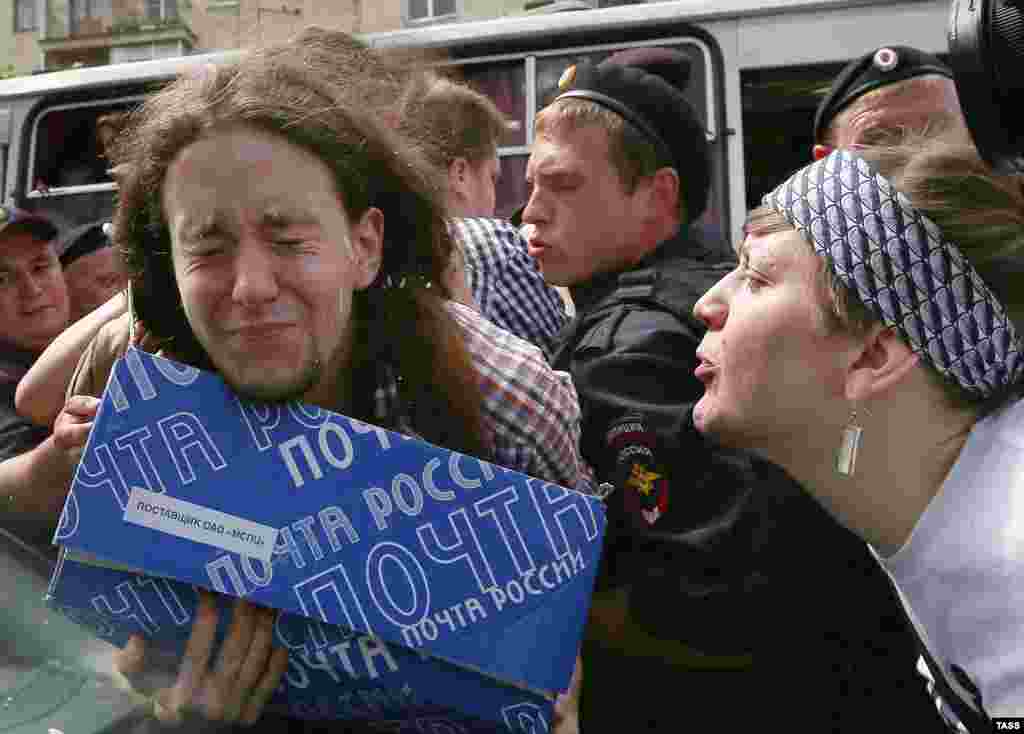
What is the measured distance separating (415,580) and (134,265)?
23.1 inches

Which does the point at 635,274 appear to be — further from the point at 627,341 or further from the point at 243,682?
the point at 243,682

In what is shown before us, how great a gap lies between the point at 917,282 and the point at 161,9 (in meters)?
27.9

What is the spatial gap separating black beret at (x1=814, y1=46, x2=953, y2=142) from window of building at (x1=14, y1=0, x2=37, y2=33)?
1229 inches

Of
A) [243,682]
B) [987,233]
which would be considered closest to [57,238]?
[243,682]

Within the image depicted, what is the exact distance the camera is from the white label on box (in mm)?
1276

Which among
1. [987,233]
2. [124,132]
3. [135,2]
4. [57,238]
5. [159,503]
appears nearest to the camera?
[159,503]

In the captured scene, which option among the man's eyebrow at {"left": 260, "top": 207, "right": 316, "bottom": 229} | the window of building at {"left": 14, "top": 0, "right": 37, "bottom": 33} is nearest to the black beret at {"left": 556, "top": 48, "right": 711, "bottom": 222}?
the man's eyebrow at {"left": 260, "top": 207, "right": 316, "bottom": 229}

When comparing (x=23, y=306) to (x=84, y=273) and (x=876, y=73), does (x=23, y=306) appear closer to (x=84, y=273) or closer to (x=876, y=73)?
(x=84, y=273)

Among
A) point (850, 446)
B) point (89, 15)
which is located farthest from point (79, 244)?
point (89, 15)

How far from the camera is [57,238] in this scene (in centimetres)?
354

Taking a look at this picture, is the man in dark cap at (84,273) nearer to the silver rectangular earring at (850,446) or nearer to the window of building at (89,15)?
the silver rectangular earring at (850,446)

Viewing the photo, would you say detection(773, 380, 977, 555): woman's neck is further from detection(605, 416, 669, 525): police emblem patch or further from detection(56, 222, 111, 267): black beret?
detection(56, 222, 111, 267): black beret

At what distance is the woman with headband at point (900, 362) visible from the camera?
1.47m

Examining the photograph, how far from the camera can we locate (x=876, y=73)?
2656 mm
